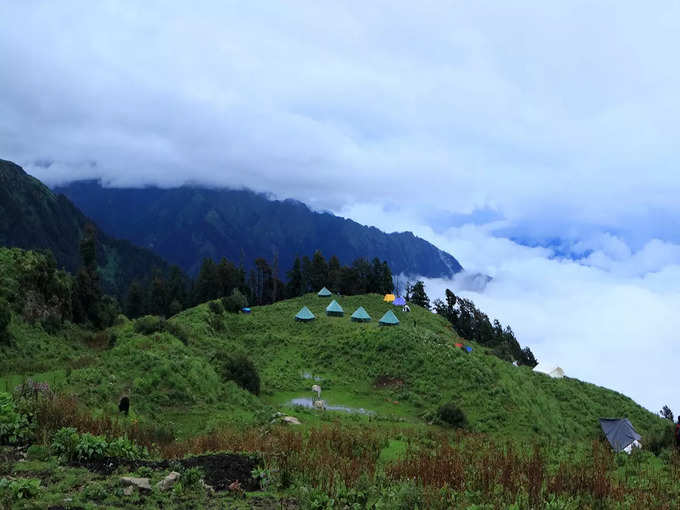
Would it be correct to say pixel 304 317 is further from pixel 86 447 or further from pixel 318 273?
pixel 86 447

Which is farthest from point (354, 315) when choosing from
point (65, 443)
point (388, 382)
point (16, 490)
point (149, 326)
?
point (16, 490)

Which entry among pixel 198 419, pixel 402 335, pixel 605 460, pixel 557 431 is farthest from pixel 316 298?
pixel 605 460

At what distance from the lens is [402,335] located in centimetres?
4453

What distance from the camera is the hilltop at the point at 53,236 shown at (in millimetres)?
171125

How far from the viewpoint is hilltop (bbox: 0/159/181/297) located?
561ft

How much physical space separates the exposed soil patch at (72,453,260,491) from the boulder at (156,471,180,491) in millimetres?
549

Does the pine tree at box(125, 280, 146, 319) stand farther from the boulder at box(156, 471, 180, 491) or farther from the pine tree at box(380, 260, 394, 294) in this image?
the boulder at box(156, 471, 180, 491)

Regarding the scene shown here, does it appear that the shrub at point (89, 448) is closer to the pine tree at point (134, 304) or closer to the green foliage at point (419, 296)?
the green foliage at point (419, 296)

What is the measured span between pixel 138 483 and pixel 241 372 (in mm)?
20980

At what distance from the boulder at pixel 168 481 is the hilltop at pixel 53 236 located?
168550 mm

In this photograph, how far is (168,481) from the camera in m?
7.92

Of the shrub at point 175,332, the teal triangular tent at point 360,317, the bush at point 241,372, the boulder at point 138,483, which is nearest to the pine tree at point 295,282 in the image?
the teal triangular tent at point 360,317

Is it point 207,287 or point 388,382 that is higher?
point 207,287

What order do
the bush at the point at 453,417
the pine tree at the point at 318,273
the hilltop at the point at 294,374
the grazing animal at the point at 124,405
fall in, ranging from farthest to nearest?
the pine tree at the point at 318,273 < the bush at the point at 453,417 < the hilltop at the point at 294,374 < the grazing animal at the point at 124,405
